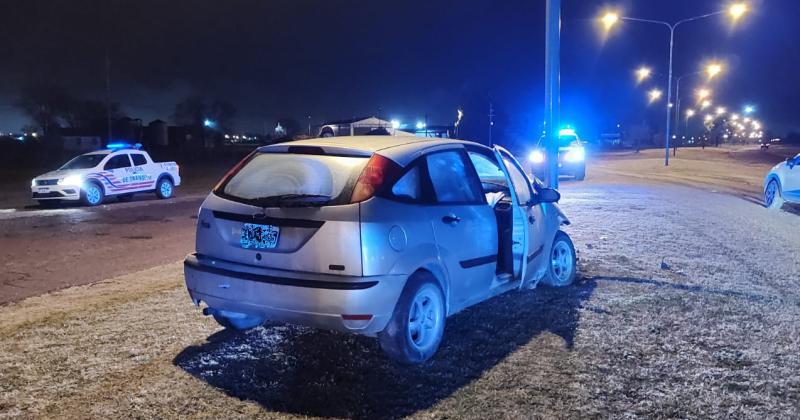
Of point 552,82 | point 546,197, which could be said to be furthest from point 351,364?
point 552,82

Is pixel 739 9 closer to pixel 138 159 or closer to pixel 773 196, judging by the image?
pixel 773 196

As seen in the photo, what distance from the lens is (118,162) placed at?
61.6ft

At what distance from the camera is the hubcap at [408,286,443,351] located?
184 inches

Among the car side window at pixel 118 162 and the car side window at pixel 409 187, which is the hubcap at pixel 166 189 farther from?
the car side window at pixel 409 187

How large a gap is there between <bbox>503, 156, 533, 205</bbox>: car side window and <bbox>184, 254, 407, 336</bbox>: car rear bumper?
2.05 metres

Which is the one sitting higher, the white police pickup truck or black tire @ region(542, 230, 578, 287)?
the white police pickup truck

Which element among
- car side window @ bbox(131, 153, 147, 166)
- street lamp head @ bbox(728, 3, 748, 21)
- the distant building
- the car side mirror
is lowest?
the car side mirror

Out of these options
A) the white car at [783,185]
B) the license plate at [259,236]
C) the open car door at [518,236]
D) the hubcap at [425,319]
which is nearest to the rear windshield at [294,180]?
the license plate at [259,236]

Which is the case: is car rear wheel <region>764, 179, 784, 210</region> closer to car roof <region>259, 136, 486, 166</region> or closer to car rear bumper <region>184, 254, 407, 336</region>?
car roof <region>259, 136, 486, 166</region>

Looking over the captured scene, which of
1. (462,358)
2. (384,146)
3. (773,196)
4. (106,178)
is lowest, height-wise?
(462,358)

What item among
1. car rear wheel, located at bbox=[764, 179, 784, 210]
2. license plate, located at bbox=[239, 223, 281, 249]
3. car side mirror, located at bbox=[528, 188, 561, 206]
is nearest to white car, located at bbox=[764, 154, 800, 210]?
car rear wheel, located at bbox=[764, 179, 784, 210]

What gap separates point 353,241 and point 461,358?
138 centimetres

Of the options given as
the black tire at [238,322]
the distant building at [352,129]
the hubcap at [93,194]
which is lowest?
the black tire at [238,322]

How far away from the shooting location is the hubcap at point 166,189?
1984cm
